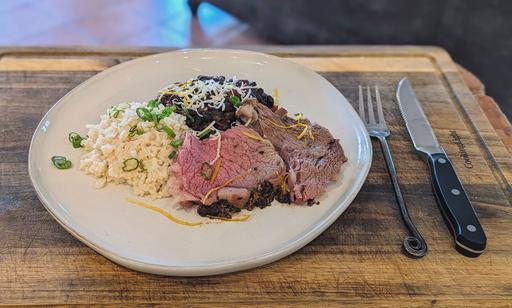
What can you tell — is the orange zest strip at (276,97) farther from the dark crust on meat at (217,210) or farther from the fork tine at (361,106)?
the dark crust on meat at (217,210)

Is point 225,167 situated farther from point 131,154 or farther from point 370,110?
point 370,110

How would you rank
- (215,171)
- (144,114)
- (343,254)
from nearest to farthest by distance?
(343,254)
(215,171)
(144,114)

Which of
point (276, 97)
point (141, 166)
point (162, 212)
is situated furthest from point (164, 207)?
point (276, 97)

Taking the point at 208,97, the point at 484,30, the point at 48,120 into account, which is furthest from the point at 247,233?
the point at 484,30

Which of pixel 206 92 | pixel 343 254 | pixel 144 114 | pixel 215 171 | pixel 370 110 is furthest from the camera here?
pixel 370 110

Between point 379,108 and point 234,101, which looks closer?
point 234,101

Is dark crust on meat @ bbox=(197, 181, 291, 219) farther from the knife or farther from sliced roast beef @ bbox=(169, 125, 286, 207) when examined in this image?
the knife

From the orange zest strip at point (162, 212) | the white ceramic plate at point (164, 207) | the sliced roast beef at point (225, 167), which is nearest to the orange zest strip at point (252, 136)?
the sliced roast beef at point (225, 167)

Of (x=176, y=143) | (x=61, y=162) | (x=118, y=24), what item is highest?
(x=176, y=143)
